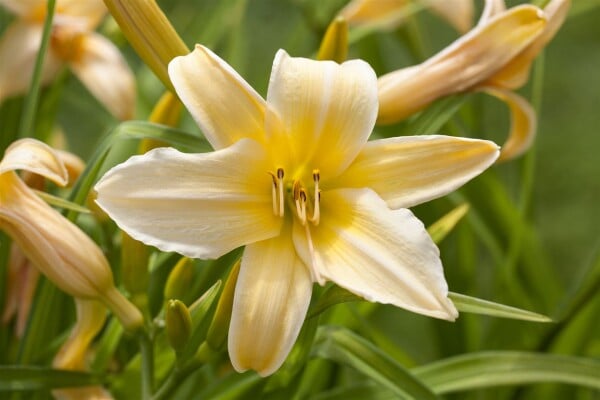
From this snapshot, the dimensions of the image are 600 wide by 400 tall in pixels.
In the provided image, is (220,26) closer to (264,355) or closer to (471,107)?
(471,107)

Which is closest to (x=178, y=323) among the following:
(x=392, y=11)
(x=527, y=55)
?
(x=527, y=55)

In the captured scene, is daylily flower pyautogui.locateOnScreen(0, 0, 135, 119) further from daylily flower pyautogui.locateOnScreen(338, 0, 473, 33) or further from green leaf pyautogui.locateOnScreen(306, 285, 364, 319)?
green leaf pyautogui.locateOnScreen(306, 285, 364, 319)

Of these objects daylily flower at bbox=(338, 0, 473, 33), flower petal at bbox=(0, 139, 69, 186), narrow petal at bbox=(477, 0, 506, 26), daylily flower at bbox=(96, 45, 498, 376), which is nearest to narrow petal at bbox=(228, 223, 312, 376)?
daylily flower at bbox=(96, 45, 498, 376)

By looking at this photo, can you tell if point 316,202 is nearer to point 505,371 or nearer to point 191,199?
point 191,199

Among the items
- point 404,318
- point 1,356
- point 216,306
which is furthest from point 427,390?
point 404,318

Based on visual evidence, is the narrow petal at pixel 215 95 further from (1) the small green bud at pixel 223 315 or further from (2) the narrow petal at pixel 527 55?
(2) the narrow petal at pixel 527 55

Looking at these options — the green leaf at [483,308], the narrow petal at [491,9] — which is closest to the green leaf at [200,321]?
the green leaf at [483,308]

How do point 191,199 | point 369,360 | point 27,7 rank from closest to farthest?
point 191,199, point 369,360, point 27,7
